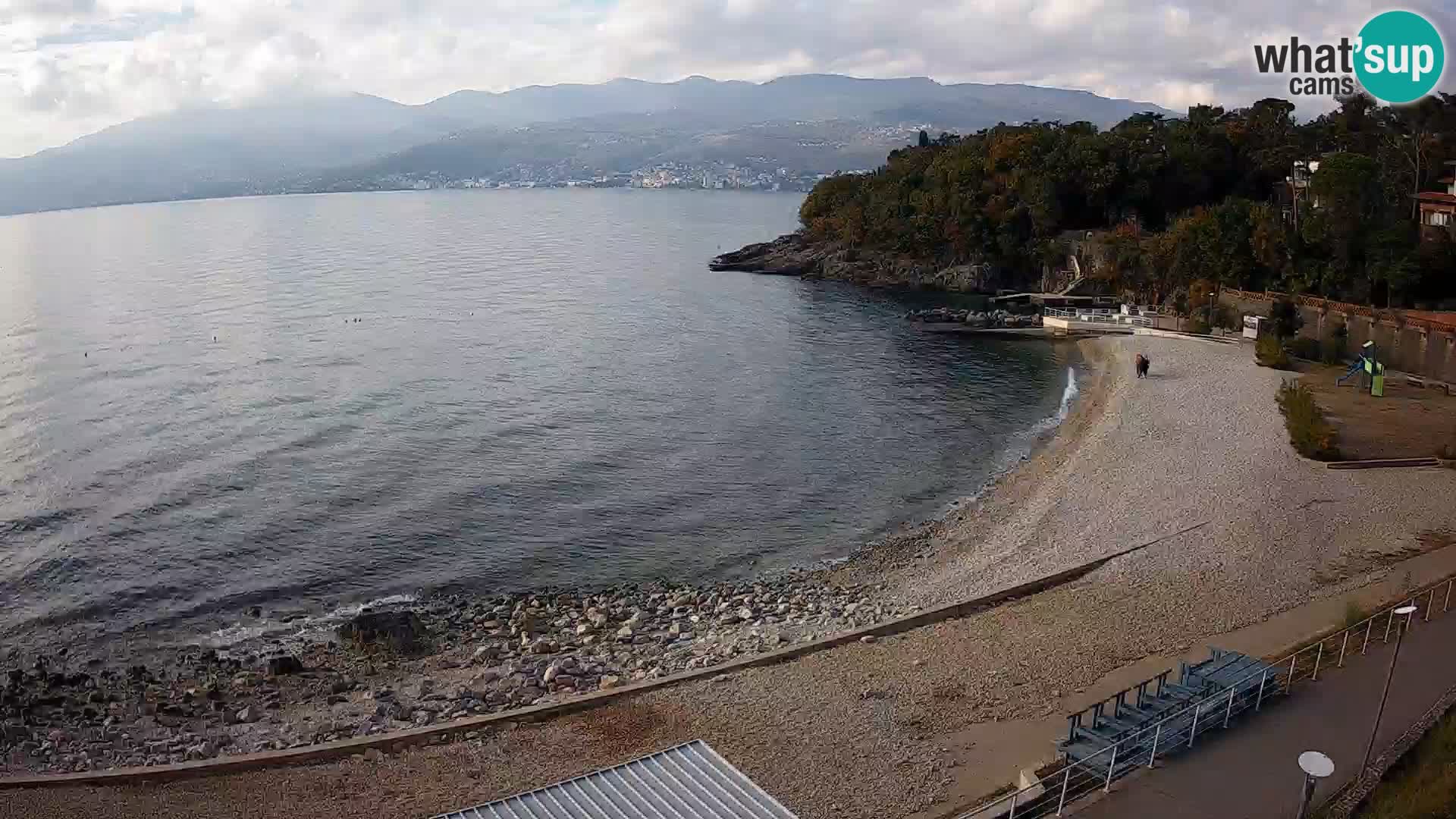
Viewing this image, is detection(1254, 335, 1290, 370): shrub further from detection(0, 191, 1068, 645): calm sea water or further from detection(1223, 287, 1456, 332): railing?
detection(0, 191, 1068, 645): calm sea water

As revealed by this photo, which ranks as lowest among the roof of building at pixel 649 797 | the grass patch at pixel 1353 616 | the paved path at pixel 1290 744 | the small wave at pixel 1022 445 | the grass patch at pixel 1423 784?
the small wave at pixel 1022 445

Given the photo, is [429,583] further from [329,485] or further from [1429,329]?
[1429,329]

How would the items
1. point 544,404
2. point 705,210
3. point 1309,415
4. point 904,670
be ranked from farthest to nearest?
point 705,210 → point 544,404 → point 1309,415 → point 904,670

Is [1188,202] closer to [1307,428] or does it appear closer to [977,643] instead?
[1307,428]

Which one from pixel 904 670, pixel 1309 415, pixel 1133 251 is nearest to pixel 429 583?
pixel 904 670

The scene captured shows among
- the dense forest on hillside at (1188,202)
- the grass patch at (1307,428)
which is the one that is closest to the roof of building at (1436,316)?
the dense forest on hillside at (1188,202)

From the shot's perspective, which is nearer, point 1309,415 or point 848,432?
point 1309,415

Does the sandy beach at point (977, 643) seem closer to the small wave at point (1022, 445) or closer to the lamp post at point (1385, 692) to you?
the small wave at point (1022, 445)
